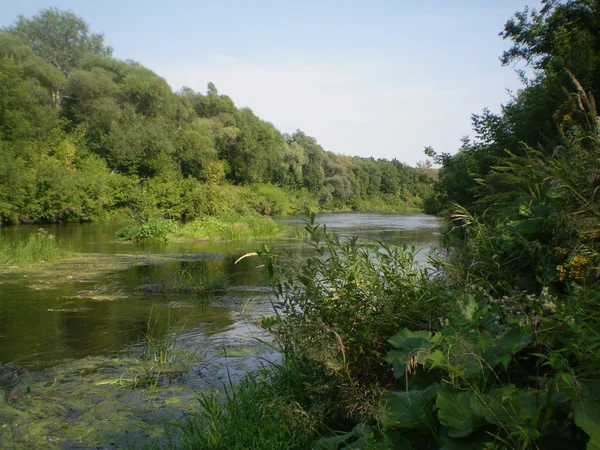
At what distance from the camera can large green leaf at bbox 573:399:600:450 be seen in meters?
1.55

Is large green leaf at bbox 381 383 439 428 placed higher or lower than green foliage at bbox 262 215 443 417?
lower

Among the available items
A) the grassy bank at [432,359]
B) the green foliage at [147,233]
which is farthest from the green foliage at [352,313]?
the green foliage at [147,233]

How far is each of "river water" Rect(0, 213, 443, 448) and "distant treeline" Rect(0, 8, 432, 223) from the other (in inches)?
336

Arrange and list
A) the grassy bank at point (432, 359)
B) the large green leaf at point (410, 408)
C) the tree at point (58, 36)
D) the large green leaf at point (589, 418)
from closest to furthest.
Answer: the large green leaf at point (589, 418) < the grassy bank at point (432, 359) < the large green leaf at point (410, 408) < the tree at point (58, 36)

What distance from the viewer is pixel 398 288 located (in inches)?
121

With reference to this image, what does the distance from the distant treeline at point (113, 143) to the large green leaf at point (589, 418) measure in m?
13.5

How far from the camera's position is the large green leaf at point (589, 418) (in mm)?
1551

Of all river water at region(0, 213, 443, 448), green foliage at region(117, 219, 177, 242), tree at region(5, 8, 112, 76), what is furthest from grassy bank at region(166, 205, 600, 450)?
tree at region(5, 8, 112, 76)

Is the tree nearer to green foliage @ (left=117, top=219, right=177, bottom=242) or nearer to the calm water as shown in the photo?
green foliage @ (left=117, top=219, right=177, bottom=242)

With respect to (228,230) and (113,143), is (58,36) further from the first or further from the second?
(228,230)

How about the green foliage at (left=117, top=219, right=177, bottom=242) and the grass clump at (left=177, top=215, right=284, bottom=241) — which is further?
the grass clump at (left=177, top=215, right=284, bottom=241)

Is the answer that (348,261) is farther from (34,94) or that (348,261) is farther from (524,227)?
(34,94)

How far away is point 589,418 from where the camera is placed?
162 centimetres

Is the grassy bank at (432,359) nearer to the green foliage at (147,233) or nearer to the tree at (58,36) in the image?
the green foliage at (147,233)
